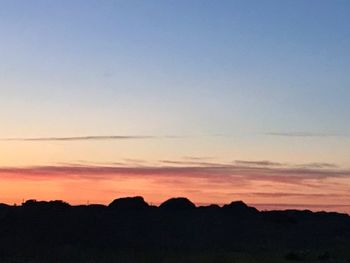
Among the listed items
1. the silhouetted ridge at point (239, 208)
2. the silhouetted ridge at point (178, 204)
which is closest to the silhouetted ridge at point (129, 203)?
the silhouetted ridge at point (178, 204)

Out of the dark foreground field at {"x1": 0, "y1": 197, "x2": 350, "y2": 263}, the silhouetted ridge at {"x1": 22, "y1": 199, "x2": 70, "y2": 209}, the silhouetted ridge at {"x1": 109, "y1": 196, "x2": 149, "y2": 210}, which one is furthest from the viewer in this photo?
the silhouetted ridge at {"x1": 109, "y1": 196, "x2": 149, "y2": 210}

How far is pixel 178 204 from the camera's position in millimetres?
113938

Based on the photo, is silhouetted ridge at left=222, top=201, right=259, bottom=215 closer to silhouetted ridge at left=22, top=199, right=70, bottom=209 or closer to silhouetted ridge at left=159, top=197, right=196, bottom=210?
silhouetted ridge at left=159, top=197, right=196, bottom=210

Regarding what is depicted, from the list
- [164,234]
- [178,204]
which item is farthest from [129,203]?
[164,234]

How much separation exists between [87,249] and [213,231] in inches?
996

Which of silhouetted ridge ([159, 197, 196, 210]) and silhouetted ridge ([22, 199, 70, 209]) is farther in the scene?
silhouetted ridge ([159, 197, 196, 210])

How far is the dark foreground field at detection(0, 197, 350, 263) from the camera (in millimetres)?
71062

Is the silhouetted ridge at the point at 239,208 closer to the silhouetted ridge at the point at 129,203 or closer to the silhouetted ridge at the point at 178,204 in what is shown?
the silhouetted ridge at the point at 178,204

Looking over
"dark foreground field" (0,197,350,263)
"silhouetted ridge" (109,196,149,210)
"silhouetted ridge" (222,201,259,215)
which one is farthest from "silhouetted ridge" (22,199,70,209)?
"silhouetted ridge" (222,201,259,215)

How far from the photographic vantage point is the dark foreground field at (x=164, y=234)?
71062mm

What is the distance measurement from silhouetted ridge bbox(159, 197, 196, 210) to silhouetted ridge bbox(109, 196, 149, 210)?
2910 millimetres

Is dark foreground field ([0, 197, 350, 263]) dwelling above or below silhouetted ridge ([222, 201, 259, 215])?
below

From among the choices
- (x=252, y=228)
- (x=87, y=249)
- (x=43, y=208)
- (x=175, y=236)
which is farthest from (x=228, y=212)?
(x=87, y=249)

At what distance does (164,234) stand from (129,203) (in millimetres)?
15613
